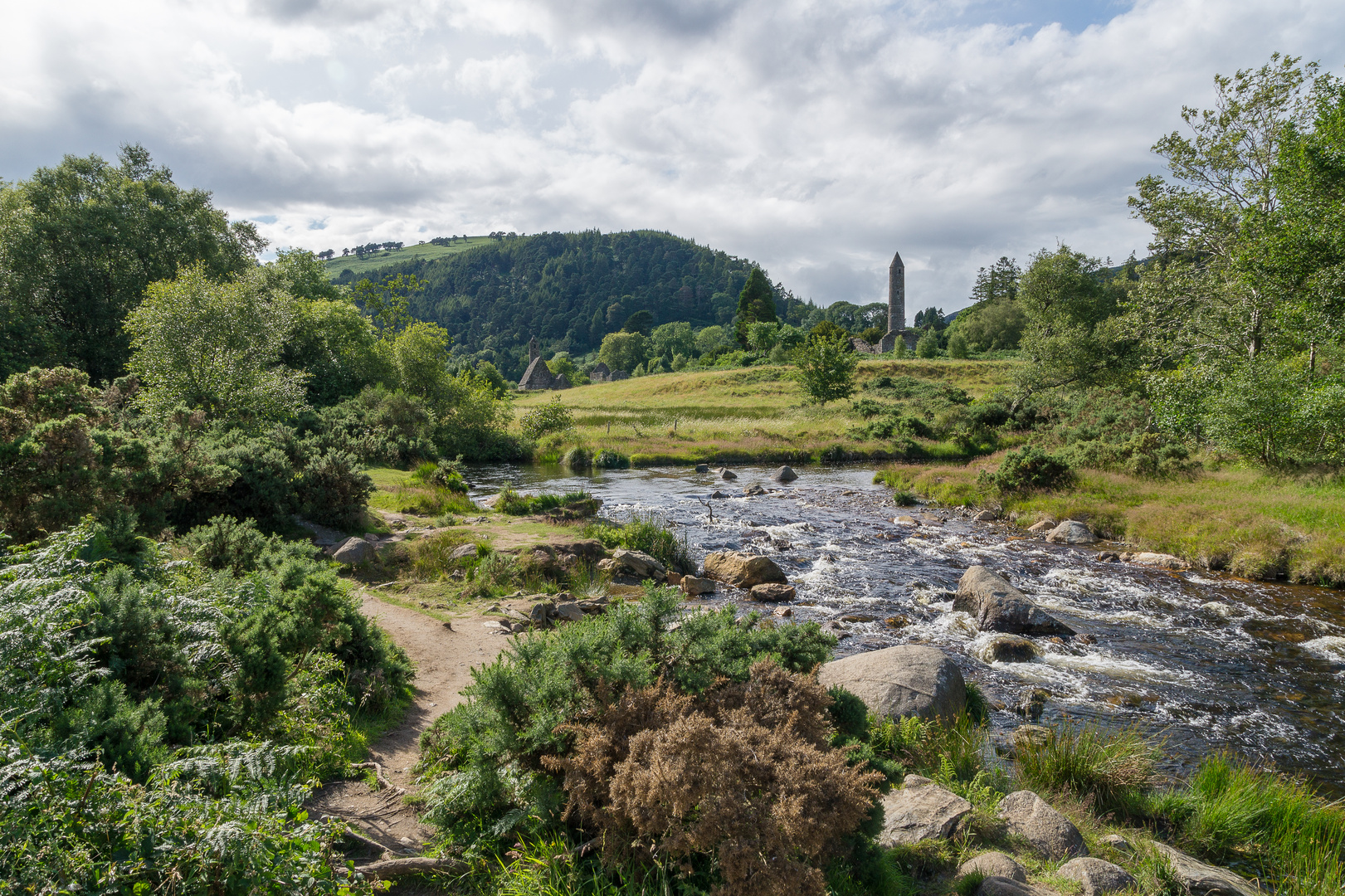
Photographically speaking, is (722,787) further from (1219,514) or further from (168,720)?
(1219,514)

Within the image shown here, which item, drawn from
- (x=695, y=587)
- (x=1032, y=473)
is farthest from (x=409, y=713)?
(x=1032, y=473)

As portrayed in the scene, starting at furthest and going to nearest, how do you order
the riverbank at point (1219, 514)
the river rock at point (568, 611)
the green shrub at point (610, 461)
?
the green shrub at point (610, 461) → the riverbank at point (1219, 514) → the river rock at point (568, 611)

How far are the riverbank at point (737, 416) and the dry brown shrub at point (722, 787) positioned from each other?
35344 mm

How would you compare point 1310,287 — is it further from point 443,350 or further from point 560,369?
point 560,369

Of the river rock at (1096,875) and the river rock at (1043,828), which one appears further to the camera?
the river rock at (1043,828)

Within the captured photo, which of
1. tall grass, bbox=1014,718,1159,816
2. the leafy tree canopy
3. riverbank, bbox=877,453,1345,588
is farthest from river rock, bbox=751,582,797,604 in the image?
the leafy tree canopy

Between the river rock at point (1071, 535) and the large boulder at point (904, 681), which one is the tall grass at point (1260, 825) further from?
the river rock at point (1071, 535)

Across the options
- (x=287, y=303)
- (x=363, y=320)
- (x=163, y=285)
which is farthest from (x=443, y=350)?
(x=163, y=285)

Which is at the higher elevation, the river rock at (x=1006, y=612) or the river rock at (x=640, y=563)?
the river rock at (x=640, y=563)

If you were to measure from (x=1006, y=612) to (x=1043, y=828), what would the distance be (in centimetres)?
705

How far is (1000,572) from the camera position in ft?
50.4

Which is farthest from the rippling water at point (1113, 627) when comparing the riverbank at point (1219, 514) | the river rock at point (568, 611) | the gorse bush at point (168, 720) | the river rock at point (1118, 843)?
the gorse bush at point (168, 720)

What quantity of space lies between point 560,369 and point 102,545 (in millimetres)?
112882

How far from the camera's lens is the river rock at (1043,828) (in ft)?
17.3
